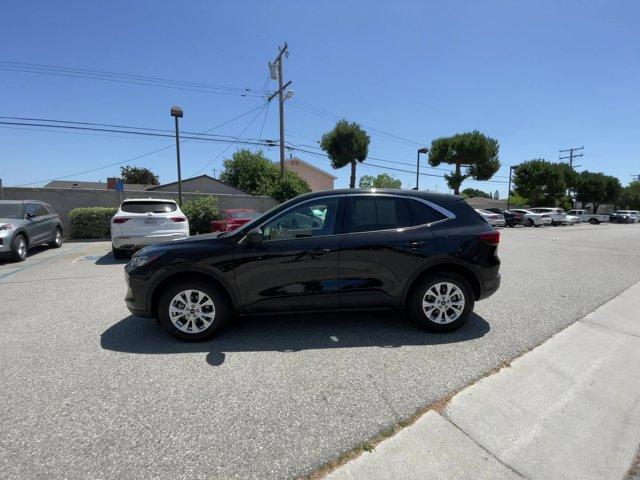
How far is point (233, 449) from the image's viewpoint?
217 centimetres

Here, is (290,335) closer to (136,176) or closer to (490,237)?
(490,237)

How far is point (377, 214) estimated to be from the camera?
3.97 m

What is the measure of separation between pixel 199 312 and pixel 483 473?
293 cm

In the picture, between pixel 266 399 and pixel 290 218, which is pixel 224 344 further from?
pixel 290 218

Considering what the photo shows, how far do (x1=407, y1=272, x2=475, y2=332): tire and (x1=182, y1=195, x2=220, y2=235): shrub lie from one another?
12553mm

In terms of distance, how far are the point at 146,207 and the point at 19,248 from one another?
11.4 ft

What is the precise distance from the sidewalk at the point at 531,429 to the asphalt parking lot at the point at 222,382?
0.67 feet

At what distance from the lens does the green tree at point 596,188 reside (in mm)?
53688

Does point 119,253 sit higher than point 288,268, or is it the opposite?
point 288,268

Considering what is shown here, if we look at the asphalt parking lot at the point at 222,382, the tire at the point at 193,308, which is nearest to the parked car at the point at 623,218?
the asphalt parking lot at the point at 222,382

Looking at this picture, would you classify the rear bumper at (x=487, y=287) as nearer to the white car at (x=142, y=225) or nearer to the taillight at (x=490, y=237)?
the taillight at (x=490, y=237)

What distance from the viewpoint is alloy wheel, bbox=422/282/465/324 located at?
394 cm

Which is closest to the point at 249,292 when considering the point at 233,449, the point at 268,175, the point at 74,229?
the point at 233,449

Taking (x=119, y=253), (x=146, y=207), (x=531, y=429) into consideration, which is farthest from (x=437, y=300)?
(x=119, y=253)
